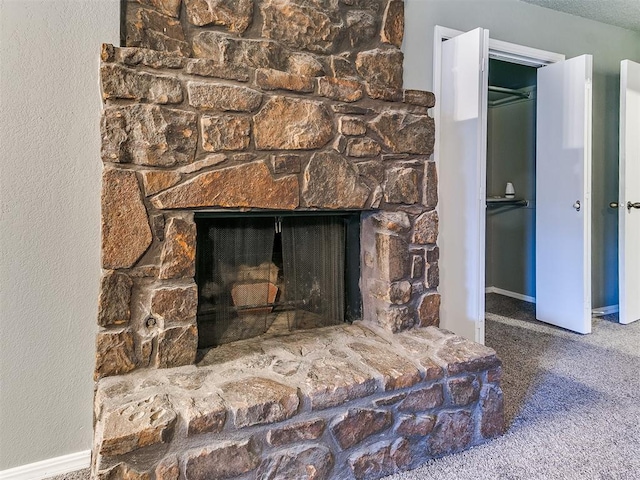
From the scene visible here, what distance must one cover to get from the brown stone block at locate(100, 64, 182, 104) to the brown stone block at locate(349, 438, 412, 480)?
1.51 meters

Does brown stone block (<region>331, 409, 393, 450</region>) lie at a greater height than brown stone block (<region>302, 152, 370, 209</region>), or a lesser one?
lesser

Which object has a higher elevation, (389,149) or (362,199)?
(389,149)

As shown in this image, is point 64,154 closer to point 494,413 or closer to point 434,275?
point 434,275

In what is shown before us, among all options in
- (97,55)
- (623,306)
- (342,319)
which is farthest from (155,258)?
(623,306)

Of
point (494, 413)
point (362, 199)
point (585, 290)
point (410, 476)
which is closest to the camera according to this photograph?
point (410, 476)

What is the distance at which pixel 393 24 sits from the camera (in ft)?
7.13

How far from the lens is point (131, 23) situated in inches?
66.6

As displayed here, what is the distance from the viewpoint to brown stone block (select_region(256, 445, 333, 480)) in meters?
1.48

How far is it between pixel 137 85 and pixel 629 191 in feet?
11.5

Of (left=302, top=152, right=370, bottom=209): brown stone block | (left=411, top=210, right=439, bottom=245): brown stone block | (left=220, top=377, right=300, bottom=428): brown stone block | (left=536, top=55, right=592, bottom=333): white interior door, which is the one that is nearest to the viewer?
(left=220, top=377, right=300, bottom=428): brown stone block

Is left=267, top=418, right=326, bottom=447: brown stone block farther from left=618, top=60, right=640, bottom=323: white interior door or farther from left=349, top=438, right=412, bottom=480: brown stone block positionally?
left=618, top=60, right=640, bottom=323: white interior door

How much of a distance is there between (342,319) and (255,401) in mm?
932

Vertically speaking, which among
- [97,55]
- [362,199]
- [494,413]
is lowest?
[494,413]

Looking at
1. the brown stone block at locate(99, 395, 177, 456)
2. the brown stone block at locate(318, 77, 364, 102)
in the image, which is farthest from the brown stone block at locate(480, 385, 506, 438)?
the brown stone block at locate(318, 77, 364, 102)
